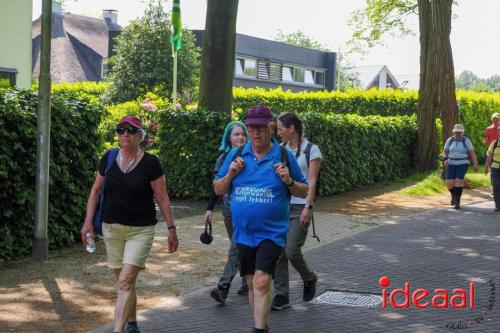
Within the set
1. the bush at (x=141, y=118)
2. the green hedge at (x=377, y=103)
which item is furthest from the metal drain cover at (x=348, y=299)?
the green hedge at (x=377, y=103)

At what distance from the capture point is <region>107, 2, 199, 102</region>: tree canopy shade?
110 ft

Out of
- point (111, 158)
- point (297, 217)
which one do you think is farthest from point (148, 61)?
point (111, 158)

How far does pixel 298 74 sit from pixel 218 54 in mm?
48531

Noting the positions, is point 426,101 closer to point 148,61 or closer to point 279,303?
point 148,61

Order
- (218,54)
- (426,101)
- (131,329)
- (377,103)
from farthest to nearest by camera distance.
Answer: (377,103), (426,101), (218,54), (131,329)

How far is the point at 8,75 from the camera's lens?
2389 cm

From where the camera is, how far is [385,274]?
974 cm

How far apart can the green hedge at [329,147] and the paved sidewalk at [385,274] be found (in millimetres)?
3683

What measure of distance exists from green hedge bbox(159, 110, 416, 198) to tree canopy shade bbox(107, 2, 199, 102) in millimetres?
12177

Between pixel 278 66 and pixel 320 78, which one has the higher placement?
pixel 278 66

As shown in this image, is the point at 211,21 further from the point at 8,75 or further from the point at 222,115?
the point at 8,75

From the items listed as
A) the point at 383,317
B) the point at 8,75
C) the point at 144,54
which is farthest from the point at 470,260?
the point at 144,54

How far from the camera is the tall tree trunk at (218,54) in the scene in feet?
54.2

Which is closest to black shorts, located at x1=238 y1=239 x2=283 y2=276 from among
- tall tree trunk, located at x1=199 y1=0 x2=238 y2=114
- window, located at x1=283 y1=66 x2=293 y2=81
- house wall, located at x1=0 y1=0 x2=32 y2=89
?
tall tree trunk, located at x1=199 y1=0 x2=238 y2=114
